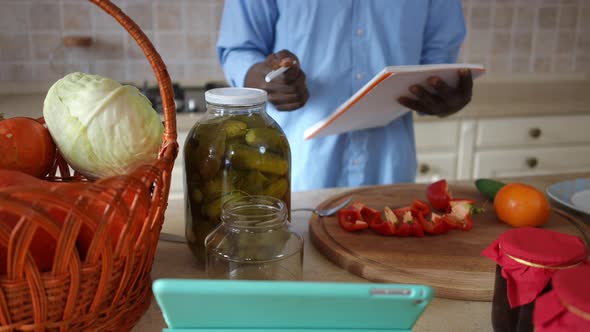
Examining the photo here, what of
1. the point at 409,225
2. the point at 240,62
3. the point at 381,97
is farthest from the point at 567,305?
the point at 240,62

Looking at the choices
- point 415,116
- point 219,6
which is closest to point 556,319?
point 415,116

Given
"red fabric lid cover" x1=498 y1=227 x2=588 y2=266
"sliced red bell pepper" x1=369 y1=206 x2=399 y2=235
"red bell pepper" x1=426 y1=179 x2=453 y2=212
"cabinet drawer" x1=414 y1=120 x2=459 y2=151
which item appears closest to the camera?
"red fabric lid cover" x1=498 y1=227 x2=588 y2=266

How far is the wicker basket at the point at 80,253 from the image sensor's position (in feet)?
1.67

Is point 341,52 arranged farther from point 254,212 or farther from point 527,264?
point 527,264

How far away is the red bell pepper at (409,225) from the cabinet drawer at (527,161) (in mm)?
1427

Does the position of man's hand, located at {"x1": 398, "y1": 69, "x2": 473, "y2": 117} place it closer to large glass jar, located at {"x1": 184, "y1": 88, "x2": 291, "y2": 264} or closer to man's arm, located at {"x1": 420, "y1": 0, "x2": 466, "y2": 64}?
man's arm, located at {"x1": 420, "y1": 0, "x2": 466, "y2": 64}

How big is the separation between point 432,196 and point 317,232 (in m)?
0.25

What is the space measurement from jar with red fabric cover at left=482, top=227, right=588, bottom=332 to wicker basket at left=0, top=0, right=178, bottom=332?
0.37 metres

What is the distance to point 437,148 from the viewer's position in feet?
7.34

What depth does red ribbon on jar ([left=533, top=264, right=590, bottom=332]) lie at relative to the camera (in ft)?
1.48

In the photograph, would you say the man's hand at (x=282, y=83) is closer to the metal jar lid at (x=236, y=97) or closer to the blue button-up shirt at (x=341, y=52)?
the blue button-up shirt at (x=341, y=52)

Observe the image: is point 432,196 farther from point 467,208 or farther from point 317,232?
point 317,232

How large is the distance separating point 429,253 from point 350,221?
15 centimetres

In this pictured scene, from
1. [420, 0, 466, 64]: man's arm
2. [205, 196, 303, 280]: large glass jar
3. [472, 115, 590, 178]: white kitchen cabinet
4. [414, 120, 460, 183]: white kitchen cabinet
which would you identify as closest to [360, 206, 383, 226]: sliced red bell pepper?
[205, 196, 303, 280]: large glass jar
